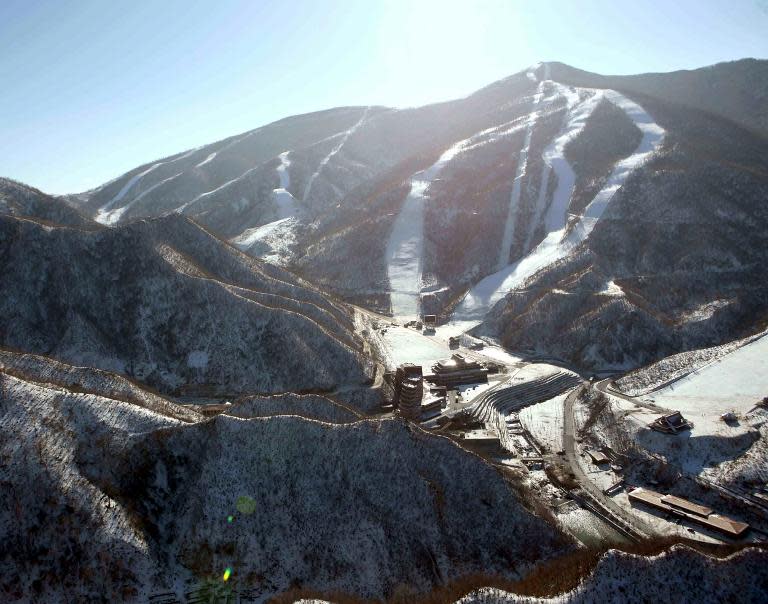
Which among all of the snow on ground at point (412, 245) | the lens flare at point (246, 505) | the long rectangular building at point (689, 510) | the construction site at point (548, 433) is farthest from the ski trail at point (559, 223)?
the lens flare at point (246, 505)

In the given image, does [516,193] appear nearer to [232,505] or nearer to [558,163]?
[558,163]

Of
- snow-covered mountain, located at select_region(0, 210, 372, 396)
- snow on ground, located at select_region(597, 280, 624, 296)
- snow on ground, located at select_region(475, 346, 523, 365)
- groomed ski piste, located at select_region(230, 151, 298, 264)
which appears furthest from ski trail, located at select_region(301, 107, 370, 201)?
snow on ground, located at select_region(597, 280, 624, 296)

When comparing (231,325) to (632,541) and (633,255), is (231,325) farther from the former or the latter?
(633,255)

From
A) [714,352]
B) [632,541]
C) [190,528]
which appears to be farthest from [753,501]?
[190,528]

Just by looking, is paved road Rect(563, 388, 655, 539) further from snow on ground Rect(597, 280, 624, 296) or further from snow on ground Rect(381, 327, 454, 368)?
snow on ground Rect(597, 280, 624, 296)

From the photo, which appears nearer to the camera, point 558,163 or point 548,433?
point 548,433

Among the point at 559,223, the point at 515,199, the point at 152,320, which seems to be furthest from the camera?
the point at 515,199

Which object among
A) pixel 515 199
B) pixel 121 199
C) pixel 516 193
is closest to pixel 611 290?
pixel 515 199
